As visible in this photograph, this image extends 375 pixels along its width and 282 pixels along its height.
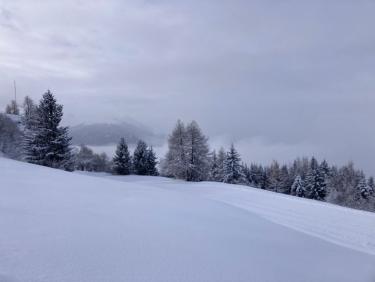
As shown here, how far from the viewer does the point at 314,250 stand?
8414 millimetres

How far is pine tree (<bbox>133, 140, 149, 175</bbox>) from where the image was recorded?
5069cm

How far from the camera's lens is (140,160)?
50938 millimetres

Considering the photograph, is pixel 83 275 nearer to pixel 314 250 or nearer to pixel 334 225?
pixel 314 250

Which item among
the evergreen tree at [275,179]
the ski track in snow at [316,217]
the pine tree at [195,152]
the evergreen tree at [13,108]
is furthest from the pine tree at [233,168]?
the evergreen tree at [13,108]

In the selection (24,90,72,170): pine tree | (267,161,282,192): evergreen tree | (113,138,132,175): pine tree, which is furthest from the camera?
(267,161,282,192): evergreen tree

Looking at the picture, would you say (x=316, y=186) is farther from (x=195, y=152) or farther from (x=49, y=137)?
(x=49, y=137)

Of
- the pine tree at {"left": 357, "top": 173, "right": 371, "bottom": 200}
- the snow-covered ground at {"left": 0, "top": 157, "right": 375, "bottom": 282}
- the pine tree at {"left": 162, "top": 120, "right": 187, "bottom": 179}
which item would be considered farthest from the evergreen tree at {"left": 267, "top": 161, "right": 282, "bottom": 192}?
the snow-covered ground at {"left": 0, "top": 157, "right": 375, "bottom": 282}

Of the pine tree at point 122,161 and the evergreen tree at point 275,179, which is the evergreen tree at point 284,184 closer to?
the evergreen tree at point 275,179

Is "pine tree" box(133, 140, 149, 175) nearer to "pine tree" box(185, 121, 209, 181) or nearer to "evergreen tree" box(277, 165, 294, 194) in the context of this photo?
"pine tree" box(185, 121, 209, 181)

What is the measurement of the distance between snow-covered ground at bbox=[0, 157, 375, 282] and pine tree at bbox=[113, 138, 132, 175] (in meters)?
36.8

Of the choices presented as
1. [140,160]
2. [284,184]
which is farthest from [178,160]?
[284,184]

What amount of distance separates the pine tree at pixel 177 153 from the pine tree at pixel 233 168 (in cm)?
762

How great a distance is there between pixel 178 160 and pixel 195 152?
233 centimetres

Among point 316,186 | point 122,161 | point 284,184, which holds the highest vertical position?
point 122,161
